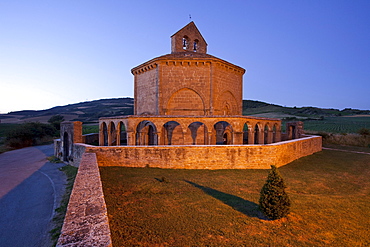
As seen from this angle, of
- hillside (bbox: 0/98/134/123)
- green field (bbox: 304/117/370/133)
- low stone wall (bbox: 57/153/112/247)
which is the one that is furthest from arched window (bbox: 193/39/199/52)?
hillside (bbox: 0/98/134/123)

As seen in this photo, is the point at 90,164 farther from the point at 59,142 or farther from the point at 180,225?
the point at 59,142

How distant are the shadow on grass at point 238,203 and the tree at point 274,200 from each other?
0.34 m

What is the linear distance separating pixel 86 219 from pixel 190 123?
38.3 feet

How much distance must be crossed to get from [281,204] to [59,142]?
17.9 m

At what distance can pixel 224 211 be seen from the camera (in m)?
5.77

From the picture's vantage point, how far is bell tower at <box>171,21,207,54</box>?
1938 centimetres

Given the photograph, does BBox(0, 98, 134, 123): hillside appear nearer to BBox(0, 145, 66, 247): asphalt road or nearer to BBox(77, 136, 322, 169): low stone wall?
BBox(0, 145, 66, 247): asphalt road

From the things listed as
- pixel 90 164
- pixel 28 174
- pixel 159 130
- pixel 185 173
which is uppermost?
pixel 159 130

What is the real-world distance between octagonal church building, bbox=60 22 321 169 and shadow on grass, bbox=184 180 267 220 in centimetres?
382

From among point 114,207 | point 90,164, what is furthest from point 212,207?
point 90,164

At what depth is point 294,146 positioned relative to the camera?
45.1ft

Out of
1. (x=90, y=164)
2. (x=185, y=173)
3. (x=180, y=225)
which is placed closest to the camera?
(x=180, y=225)

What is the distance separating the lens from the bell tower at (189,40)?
63.6 ft

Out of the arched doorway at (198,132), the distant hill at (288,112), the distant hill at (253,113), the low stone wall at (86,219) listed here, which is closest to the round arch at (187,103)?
the arched doorway at (198,132)
